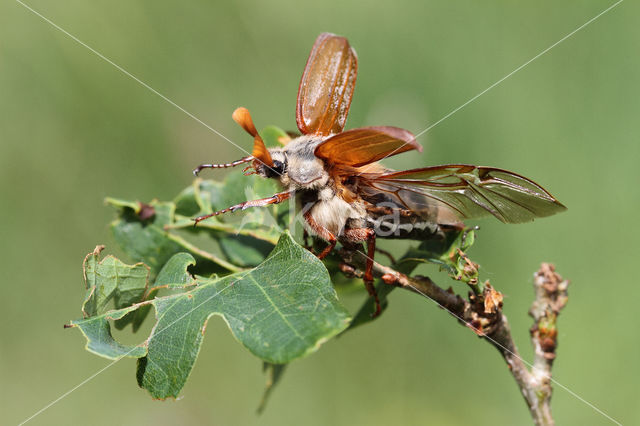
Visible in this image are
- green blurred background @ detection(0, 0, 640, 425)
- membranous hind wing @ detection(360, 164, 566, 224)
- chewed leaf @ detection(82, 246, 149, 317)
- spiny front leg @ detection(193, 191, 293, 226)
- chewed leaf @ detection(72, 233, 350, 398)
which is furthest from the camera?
green blurred background @ detection(0, 0, 640, 425)

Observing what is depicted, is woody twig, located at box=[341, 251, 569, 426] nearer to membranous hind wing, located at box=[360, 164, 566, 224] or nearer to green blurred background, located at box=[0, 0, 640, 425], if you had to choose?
membranous hind wing, located at box=[360, 164, 566, 224]

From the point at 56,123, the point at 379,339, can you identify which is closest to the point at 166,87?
the point at 56,123

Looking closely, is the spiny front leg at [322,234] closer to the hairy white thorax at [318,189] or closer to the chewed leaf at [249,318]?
the hairy white thorax at [318,189]

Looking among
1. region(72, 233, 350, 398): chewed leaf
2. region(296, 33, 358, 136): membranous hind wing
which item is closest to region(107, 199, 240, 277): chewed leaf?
region(72, 233, 350, 398): chewed leaf

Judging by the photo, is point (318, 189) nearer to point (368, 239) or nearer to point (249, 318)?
point (368, 239)

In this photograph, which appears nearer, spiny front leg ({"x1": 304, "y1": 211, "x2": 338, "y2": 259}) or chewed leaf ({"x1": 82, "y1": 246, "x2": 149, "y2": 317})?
chewed leaf ({"x1": 82, "y1": 246, "x2": 149, "y2": 317})

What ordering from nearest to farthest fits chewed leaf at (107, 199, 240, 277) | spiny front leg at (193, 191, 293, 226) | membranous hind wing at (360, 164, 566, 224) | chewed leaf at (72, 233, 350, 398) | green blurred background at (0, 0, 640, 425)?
chewed leaf at (72, 233, 350, 398) → membranous hind wing at (360, 164, 566, 224) → spiny front leg at (193, 191, 293, 226) → chewed leaf at (107, 199, 240, 277) → green blurred background at (0, 0, 640, 425)

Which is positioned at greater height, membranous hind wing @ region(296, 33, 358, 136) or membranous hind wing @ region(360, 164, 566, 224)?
membranous hind wing @ region(296, 33, 358, 136)

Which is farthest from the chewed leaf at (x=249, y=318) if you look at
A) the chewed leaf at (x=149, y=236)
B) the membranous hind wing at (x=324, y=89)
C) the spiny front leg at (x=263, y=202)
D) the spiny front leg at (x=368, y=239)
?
the membranous hind wing at (x=324, y=89)
